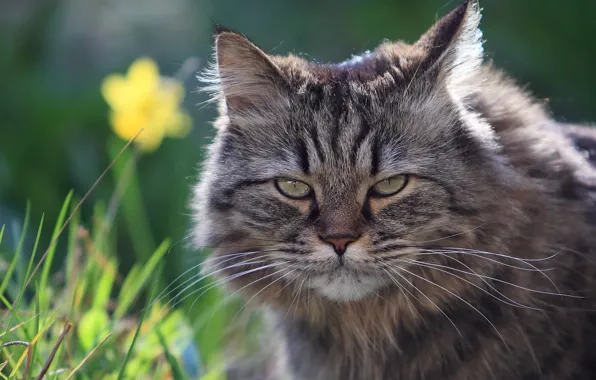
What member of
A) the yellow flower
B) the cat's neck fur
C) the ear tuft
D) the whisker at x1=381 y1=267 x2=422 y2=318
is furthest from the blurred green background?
the whisker at x1=381 y1=267 x2=422 y2=318

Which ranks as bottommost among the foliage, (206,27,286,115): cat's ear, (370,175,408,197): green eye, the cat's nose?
the foliage

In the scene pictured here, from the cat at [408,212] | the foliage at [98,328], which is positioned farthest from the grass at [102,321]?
the cat at [408,212]

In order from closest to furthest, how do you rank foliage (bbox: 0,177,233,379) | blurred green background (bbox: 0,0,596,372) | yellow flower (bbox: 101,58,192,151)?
foliage (bbox: 0,177,233,379), yellow flower (bbox: 101,58,192,151), blurred green background (bbox: 0,0,596,372)

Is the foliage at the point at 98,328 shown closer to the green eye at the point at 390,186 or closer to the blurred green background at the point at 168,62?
the green eye at the point at 390,186

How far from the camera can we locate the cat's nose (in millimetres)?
1719

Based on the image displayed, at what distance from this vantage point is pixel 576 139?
2.16m

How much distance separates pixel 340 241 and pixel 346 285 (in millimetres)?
Result: 135

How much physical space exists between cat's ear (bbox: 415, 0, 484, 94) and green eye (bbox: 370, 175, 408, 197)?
273 mm

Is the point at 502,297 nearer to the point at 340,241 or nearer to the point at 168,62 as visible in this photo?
the point at 340,241

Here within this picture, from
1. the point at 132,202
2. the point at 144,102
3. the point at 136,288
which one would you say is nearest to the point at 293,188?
the point at 136,288

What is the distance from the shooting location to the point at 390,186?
5.88 feet

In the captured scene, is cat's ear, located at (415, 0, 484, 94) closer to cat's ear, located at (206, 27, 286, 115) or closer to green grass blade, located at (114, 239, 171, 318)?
cat's ear, located at (206, 27, 286, 115)

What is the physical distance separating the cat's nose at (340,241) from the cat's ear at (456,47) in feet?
1.48

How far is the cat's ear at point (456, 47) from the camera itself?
70.0 inches
